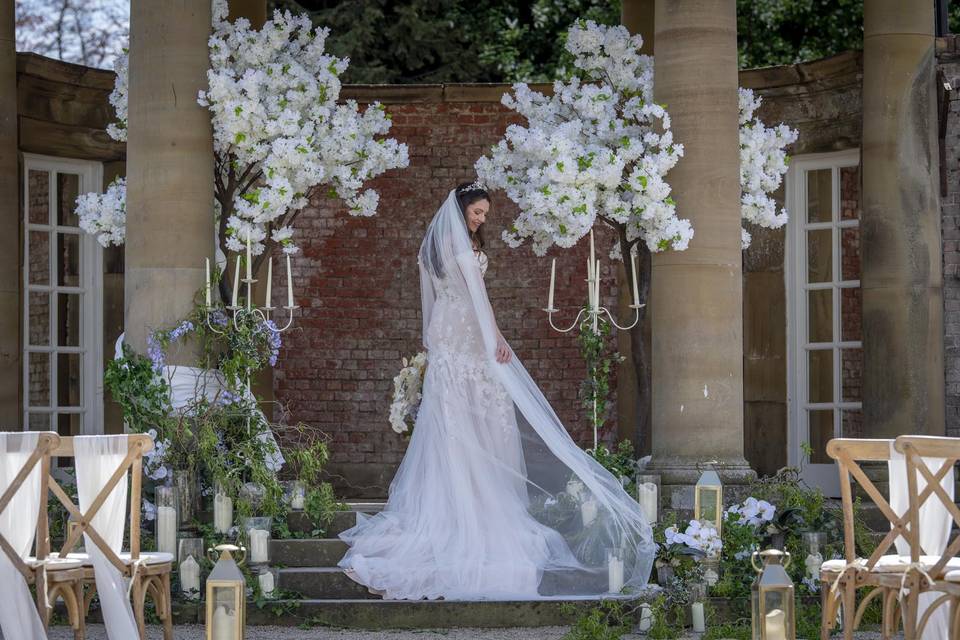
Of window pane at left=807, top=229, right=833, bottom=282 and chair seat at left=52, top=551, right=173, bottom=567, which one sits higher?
window pane at left=807, top=229, right=833, bottom=282

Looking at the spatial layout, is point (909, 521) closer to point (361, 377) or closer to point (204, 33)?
point (204, 33)

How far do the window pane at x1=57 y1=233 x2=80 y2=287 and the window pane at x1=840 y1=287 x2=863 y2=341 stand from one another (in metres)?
5.53

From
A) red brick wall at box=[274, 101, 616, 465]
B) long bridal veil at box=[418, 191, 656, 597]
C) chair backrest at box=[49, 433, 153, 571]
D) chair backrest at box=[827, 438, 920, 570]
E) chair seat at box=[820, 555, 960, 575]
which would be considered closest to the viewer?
chair seat at box=[820, 555, 960, 575]

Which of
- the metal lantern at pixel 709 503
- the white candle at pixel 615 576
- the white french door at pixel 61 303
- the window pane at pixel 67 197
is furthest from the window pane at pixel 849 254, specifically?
the window pane at pixel 67 197

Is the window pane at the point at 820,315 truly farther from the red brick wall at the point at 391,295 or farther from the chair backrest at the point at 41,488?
the chair backrest at the point at 41,488

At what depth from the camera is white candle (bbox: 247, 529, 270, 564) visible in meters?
7.04

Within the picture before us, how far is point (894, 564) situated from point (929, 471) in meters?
0.50

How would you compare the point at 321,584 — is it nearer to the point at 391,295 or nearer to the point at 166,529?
the point at 166,529

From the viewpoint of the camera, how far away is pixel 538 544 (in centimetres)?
711

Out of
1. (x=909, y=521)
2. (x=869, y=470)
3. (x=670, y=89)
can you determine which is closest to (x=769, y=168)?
(x=670, y=89)

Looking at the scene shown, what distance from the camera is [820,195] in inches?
411

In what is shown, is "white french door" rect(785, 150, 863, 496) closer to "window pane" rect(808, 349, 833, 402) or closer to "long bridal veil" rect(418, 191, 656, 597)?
"window pane" rect(808, 349, 833, 402)

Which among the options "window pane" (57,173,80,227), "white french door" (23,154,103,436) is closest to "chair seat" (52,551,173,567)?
"white french door" (23,154,103,436)

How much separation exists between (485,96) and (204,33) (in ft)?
10.6
